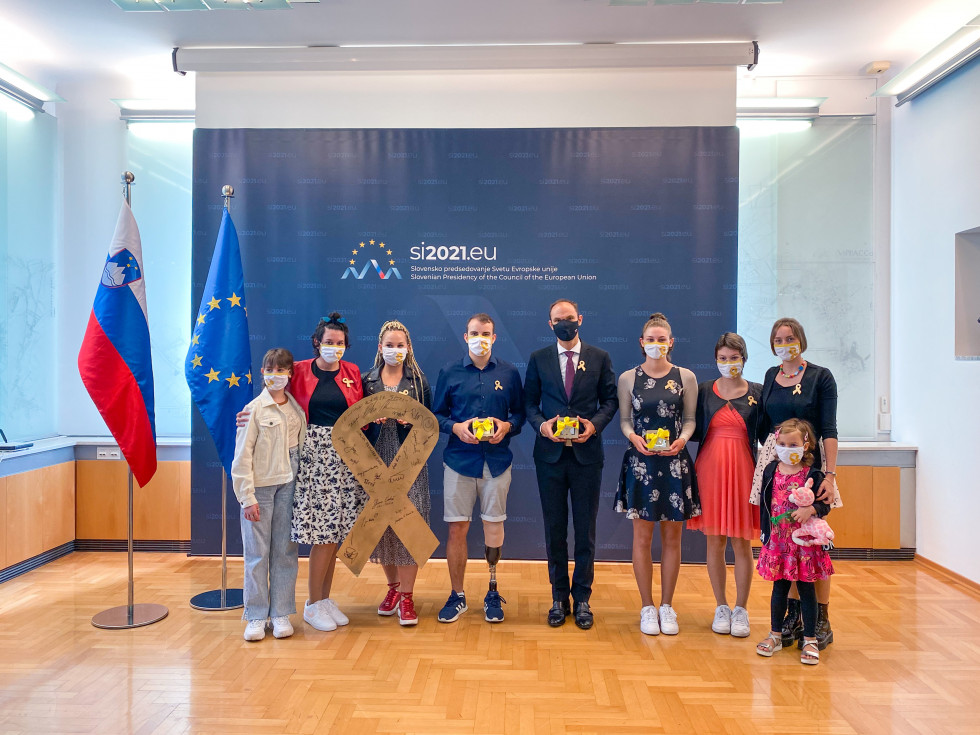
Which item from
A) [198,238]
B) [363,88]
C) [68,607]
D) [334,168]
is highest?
Result: [363,88]

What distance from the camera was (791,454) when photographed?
339cm

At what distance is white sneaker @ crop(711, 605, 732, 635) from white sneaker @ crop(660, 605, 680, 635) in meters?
0.20

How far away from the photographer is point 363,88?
5.32 metres

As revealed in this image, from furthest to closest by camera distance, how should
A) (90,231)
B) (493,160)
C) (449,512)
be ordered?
1. (90,231)
2. (493,160)
3. (449,512)

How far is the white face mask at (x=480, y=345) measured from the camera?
389cm

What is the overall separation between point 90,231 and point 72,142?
2.46 ft

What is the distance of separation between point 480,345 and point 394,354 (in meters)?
0.47

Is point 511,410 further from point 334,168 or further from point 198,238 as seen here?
point 198,238

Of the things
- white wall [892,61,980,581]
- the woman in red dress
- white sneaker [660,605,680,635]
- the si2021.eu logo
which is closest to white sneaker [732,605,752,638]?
the woman in red dress

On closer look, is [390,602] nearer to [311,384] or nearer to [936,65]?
[311,384]

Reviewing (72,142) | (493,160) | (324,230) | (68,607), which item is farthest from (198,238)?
(68,607)

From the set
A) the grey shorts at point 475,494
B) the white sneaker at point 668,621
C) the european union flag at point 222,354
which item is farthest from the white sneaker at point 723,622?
the european union flag at point 222,354

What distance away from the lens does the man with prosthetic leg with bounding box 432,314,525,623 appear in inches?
154

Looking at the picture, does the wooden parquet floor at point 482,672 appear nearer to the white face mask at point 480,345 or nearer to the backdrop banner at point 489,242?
the backdrop banner at point 489,242
